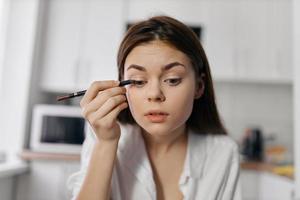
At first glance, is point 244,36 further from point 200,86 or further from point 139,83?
point 139,83

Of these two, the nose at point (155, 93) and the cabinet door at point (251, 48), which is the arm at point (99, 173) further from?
the cabinet door at point (251, 48)

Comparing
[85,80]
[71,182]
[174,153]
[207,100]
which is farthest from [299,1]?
[85,80]

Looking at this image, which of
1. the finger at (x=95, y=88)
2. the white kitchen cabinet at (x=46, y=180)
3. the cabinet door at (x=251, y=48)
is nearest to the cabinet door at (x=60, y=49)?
the white kitchen cabinet at (x=46, y=180)

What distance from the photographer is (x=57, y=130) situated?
71.6 inches

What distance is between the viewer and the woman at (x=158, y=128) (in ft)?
1.85

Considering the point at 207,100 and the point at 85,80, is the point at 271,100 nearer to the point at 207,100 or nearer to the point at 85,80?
the point at 85,80

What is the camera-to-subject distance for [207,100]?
71 centimetres

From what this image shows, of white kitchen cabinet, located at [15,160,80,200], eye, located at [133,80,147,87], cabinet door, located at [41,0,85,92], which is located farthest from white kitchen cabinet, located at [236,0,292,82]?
eye, located at [133,80,147,87]

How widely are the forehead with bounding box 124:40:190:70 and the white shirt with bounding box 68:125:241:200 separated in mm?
225

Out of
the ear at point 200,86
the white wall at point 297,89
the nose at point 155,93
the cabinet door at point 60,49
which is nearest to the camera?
the nose at point 155,93

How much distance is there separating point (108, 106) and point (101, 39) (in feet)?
5.13

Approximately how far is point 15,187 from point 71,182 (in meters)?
1.21

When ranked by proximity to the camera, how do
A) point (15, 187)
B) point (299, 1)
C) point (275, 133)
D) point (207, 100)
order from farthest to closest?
1. point (275, 133)
2. point (15, 187)
3. point (299, 1)
4. point (207, 100)

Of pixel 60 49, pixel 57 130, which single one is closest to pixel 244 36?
pixel 60 49
